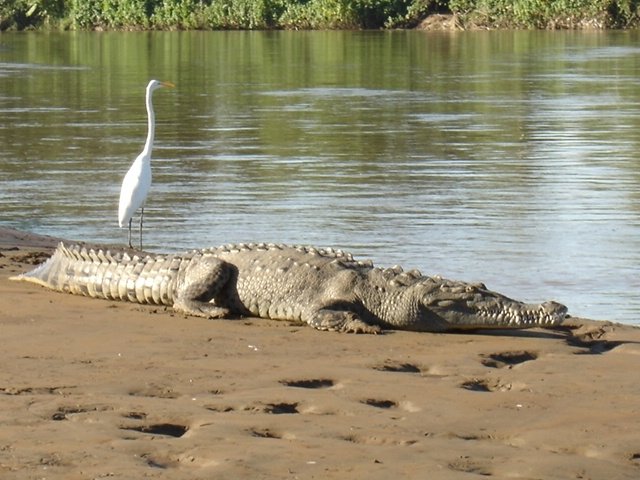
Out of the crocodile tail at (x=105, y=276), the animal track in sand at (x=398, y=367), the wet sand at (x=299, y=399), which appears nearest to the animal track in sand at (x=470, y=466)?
the wet sand at (x=299, y=399)

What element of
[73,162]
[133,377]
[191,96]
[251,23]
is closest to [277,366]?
[133,377]

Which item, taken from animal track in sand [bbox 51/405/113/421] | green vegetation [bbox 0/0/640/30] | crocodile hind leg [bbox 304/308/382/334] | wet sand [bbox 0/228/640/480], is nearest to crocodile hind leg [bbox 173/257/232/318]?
wet sand [bbox 0/228/640/480]

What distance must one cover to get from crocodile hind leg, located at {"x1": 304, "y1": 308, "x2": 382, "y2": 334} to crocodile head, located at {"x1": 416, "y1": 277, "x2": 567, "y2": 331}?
318 mm

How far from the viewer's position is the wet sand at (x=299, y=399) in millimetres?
5219

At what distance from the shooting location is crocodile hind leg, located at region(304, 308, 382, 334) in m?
7.92

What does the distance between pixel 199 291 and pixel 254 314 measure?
341 mm

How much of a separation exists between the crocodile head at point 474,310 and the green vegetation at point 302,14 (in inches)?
2277

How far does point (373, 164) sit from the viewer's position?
1758 cm

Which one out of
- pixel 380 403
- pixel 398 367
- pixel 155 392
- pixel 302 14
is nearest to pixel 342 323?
pixel 398 367

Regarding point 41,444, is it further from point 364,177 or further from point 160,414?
point 364,177

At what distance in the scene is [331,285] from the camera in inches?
324

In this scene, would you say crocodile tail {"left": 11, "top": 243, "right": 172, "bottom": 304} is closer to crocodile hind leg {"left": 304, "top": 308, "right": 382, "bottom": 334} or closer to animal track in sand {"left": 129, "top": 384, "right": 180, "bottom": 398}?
crocodile hind leg {"left": 304, "top": 308, "right": 382, "bottom": 334}

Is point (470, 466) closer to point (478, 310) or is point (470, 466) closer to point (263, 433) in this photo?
point (263, 433)

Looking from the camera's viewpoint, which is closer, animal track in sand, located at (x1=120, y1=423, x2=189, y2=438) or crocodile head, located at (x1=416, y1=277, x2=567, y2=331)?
animal track in sand, located at (x1=120, y1=423, x2=189, y2=438)
